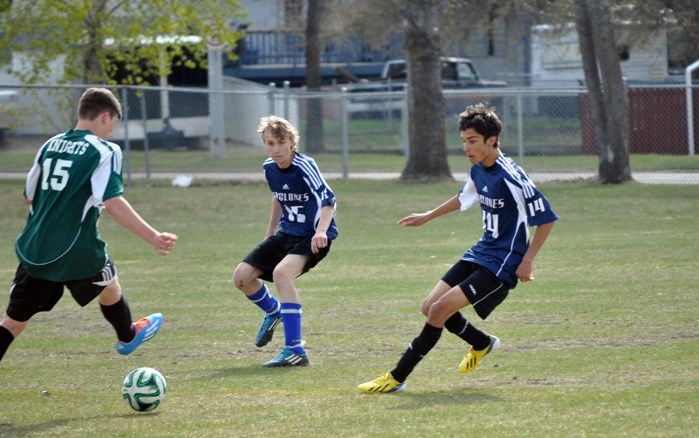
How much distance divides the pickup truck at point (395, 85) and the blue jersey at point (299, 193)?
21.2 meters

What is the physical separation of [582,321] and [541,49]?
30.1 metres

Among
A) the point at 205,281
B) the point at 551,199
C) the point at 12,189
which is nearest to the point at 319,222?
the point at 205,281

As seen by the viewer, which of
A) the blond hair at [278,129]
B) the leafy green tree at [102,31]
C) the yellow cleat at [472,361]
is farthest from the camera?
the leafy green tree at [102,31]

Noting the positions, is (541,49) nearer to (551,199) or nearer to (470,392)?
(551,199)

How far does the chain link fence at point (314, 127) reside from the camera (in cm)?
2584

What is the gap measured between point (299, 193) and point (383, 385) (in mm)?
1875

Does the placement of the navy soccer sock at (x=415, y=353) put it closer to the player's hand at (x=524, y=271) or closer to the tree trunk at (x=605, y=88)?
the player's hand at (x=524, y=271)

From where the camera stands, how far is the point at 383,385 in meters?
6.61

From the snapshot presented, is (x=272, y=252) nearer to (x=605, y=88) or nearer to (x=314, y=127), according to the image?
(x=605, y=88)

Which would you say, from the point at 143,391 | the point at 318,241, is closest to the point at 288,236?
the point at 318,241

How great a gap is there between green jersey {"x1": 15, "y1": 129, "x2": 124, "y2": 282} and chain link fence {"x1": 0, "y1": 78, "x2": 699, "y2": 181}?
17775 millimetres

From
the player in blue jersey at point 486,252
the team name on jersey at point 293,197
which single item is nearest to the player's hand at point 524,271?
the player in blue jersey at point 486,252

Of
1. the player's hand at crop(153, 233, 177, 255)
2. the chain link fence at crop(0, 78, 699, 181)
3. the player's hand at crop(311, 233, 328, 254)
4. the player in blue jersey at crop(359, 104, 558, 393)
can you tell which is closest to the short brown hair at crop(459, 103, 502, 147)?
the player in blue jersey at crop(359, 104, 558, 393)

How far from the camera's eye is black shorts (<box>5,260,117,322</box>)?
254 inches
